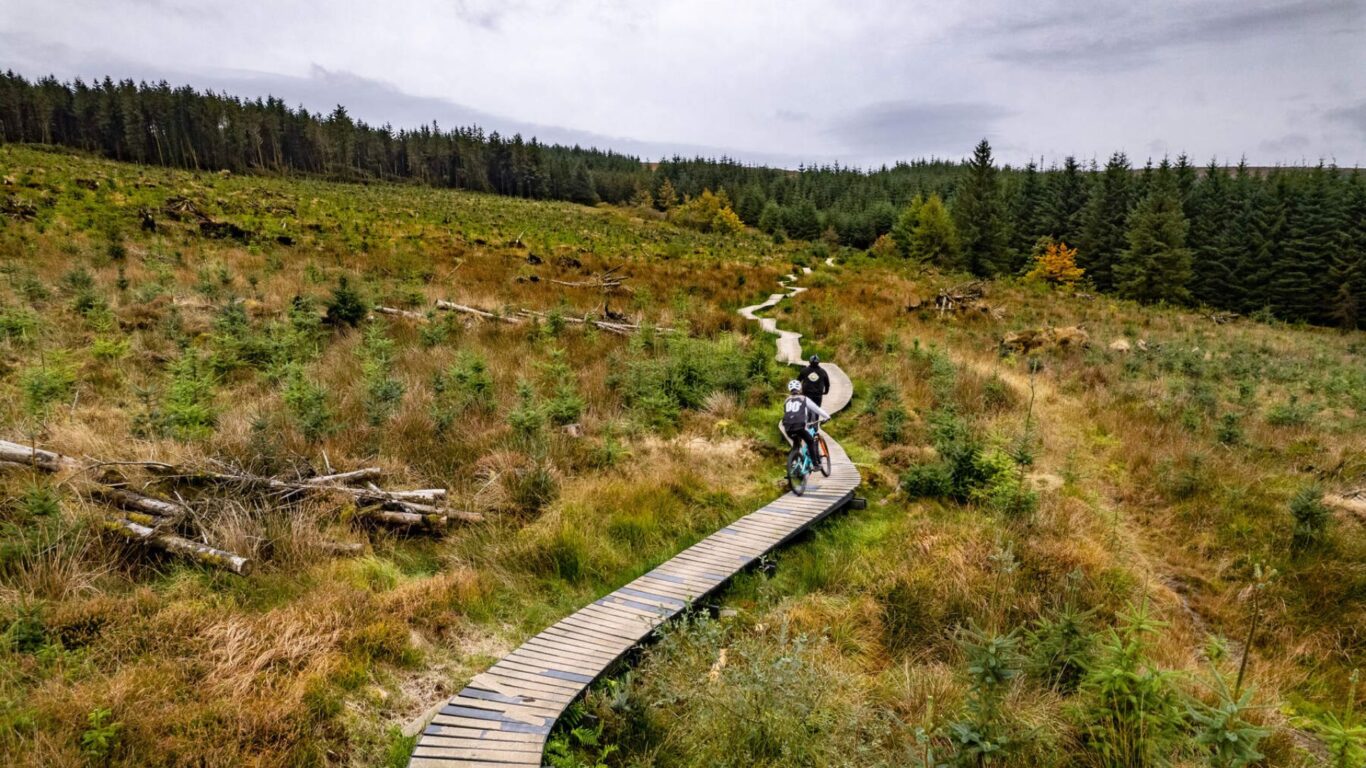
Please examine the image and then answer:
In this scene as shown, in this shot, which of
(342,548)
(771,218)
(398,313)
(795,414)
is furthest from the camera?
(771,218)

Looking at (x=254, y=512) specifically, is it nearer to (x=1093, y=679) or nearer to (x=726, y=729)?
(x=726, y=729)

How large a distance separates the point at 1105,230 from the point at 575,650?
6244 cm

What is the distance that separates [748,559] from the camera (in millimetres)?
7316

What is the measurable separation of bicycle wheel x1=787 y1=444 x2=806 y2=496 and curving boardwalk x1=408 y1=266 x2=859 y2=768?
0.20 m

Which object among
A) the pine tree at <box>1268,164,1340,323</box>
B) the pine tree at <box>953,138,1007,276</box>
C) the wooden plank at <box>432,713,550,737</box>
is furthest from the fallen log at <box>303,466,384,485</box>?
the pine tree at <box>1268,164,1340,323</box>

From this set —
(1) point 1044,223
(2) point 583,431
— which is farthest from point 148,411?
(1) point 1044,223

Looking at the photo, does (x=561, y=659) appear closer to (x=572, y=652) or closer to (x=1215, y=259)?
(x=572, y=652)

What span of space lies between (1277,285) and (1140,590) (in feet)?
194

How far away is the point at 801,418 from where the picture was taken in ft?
29.5

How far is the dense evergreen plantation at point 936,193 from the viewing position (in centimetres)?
4778

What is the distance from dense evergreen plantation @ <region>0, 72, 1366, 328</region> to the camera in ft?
157

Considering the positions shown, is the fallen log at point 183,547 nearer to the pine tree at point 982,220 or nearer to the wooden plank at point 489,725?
the wooden plank at point 489,725

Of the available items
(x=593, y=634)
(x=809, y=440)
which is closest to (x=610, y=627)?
(x=593, y=634)

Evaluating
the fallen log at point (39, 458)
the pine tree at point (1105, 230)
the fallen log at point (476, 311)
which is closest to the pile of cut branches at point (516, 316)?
the fallen log at point (476, 311)
